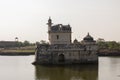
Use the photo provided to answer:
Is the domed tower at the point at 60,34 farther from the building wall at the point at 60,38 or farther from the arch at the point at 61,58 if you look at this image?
the arch at the point at 61,58

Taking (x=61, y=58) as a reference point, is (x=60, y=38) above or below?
above

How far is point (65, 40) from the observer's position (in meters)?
46.3

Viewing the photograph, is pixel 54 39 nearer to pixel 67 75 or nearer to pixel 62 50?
pixel 62 50

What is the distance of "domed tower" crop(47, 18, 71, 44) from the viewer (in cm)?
4600

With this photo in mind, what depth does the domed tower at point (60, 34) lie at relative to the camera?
151 ft

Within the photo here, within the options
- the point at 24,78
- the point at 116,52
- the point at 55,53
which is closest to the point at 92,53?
the point at 55,53

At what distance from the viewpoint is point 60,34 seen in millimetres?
45969

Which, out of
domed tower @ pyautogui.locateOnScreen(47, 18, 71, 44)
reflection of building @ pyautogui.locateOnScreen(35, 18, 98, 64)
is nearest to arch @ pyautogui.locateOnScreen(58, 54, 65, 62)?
reflection of building @ pyautogui.locateOnScreen(35, 18, 98, 64)

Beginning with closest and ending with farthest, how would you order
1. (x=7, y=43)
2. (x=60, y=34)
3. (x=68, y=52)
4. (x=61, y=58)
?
1. (x=68, y=52)
2. (x=60, y=34)
3. (x=61, y=58)
4. (x=7, y=43)

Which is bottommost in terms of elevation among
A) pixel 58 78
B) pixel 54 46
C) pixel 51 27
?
pixel 58 78

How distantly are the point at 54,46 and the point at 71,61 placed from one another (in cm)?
327

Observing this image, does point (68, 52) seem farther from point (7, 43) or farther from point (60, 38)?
point (7, 43)

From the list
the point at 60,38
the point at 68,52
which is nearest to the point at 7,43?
the point at 60,38

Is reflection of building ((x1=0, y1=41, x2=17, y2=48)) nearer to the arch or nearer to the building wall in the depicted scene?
the arch
